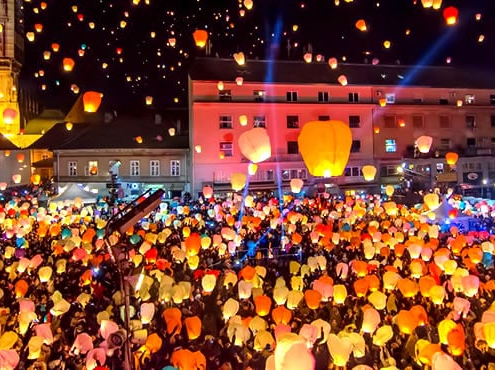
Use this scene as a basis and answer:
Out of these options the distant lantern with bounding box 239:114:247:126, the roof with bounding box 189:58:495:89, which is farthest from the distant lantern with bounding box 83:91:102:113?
the distant lantern with bounding box 239:114:247:126

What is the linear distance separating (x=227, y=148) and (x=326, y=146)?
68.1 feet

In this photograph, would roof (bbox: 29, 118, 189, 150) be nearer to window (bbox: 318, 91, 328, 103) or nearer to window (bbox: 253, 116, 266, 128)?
window (bbox: 253, 116, 266, 128)

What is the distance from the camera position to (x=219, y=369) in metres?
7.21

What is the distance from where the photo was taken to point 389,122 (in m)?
40.2

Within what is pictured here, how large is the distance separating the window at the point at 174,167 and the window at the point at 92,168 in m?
5.56

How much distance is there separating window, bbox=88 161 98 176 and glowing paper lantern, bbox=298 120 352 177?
2348 cm

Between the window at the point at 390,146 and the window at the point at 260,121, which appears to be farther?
the window at the point at 390,146

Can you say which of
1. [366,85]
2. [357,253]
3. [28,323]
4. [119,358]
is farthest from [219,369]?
[366,85]

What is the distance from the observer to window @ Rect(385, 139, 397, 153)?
40.0 meters

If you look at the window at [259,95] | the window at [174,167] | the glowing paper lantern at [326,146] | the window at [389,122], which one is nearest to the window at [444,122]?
the window at [389,122]

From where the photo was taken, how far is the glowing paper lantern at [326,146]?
51.7 ft

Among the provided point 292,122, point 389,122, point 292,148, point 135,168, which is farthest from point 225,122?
point 389,122

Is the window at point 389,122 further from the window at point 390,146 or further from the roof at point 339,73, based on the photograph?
the roof at point 339,73

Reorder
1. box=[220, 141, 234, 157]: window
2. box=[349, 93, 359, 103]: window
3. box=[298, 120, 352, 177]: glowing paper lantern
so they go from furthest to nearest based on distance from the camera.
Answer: box=[349, 93, 359, 103]: window
box=[220, 141, 234, 157]: window
box=[298, 120, 352, 177]: glowing paper lantern
